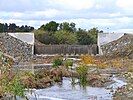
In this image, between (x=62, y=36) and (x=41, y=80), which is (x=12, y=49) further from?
(x=41, y=80)

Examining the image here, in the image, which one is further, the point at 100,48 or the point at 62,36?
the point at 62,36

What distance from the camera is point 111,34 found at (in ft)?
234

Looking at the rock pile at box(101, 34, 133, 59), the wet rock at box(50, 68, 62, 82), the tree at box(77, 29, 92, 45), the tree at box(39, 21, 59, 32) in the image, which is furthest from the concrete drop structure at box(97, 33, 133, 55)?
the wet rock at box(50, 68, 62, 82)

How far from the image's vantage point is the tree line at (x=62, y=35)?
8144cm

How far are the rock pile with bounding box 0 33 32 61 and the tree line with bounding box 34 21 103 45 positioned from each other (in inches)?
512

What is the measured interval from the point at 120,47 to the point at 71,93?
41.1 meters

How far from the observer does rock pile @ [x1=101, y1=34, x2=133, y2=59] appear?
6188 cm

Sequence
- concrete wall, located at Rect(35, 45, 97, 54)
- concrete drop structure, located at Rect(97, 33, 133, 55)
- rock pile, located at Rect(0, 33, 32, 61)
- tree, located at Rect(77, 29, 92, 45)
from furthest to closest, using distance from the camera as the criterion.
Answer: tree, located at Rect(77, 29, 92, 45), concrete drop structure, located at Rect(97, 33, 133, 55), concrete wall, located at Rect(35, 45, 97, 54), rock pile, located at Rect(0, 33, 32, 61)

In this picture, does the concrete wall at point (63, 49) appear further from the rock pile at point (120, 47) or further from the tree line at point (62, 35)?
the tree line at point (62, 35)

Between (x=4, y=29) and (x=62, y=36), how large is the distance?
71.1ft

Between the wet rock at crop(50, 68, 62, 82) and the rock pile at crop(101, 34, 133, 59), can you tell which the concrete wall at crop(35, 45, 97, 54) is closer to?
the rock pile at crop(101, 34, 133, 59)

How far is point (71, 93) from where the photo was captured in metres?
25.5

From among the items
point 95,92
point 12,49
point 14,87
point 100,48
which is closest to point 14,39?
point 12,49

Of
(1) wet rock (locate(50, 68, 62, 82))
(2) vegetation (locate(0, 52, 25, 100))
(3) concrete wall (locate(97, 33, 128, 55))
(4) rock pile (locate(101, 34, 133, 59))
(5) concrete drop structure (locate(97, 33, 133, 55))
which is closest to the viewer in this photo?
(2) vegetation (locate(0, 52, 25, 100))
